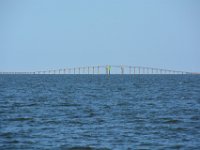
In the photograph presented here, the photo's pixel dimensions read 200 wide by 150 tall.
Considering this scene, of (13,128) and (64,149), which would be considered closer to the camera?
(64,149)

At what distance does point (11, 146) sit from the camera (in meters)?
26.5

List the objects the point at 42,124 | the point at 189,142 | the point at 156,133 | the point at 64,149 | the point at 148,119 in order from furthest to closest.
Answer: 1. the point at 148,119
2. the point at 42,124
3. the point at 156,133
4. the point at 189,142
5. the point at 64,149

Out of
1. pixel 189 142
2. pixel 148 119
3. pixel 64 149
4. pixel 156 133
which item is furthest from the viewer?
pixel 148 119

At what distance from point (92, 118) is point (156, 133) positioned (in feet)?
25.8

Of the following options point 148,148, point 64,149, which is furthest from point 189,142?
point 64,149

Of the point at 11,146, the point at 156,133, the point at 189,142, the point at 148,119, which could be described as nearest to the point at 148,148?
the point at 189,142

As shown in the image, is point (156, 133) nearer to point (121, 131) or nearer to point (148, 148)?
point (121, 131)

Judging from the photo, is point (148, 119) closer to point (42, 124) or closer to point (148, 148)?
point (42, 124)

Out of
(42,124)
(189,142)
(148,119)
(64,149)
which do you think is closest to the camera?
(64,149)

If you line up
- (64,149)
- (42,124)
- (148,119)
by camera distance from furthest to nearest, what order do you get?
(148,119), (42,124), (64,149)

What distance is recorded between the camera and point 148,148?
26203mm

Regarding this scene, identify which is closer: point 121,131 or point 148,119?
point 121,131

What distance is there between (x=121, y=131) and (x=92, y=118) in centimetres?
665

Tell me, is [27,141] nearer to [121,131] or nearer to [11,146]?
[11,146]
